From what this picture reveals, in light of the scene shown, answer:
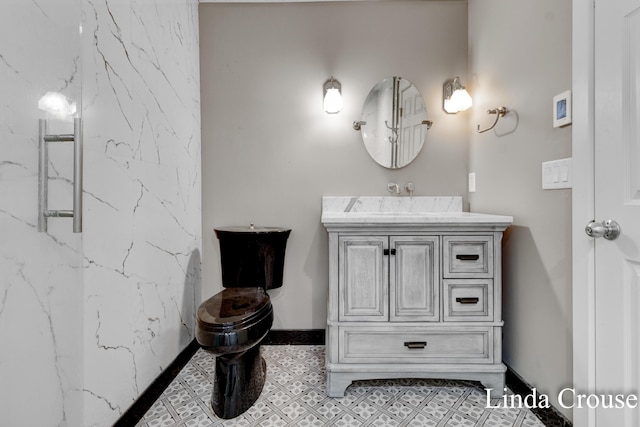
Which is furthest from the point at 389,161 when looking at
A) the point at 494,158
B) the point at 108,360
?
the point at 108,360

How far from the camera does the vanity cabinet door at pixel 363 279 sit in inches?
61.3

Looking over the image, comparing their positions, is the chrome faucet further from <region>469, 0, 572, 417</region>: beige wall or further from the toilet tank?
the toilet tank

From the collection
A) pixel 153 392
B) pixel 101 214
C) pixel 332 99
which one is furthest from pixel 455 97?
pixel 153 392

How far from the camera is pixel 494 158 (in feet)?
5.80

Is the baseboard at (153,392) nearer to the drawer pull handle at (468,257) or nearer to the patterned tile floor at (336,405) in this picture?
the patterned tile floor at (336,405)

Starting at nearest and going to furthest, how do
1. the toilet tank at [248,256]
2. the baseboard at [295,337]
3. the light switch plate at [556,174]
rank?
the light switch plate at [556,174] < the toilet tank at [248,256] < the baseboard at [295,337]

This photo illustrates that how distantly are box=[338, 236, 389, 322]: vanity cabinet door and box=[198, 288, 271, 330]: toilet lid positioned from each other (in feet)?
1.35

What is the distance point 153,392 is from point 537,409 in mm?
1800

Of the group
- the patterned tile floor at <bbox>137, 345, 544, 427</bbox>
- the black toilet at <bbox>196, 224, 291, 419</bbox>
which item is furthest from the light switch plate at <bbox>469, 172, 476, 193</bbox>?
the black toilet at <bbox>196, 224, 291, 419</bbox>

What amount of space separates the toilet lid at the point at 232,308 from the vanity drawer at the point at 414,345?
447 millimetres

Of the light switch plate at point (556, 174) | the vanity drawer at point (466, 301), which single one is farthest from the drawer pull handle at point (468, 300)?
the light switch plate at point (556, 174)

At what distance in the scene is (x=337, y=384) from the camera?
5.07ft

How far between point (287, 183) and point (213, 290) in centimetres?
92

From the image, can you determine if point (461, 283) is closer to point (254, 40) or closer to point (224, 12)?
point (254, 40)
